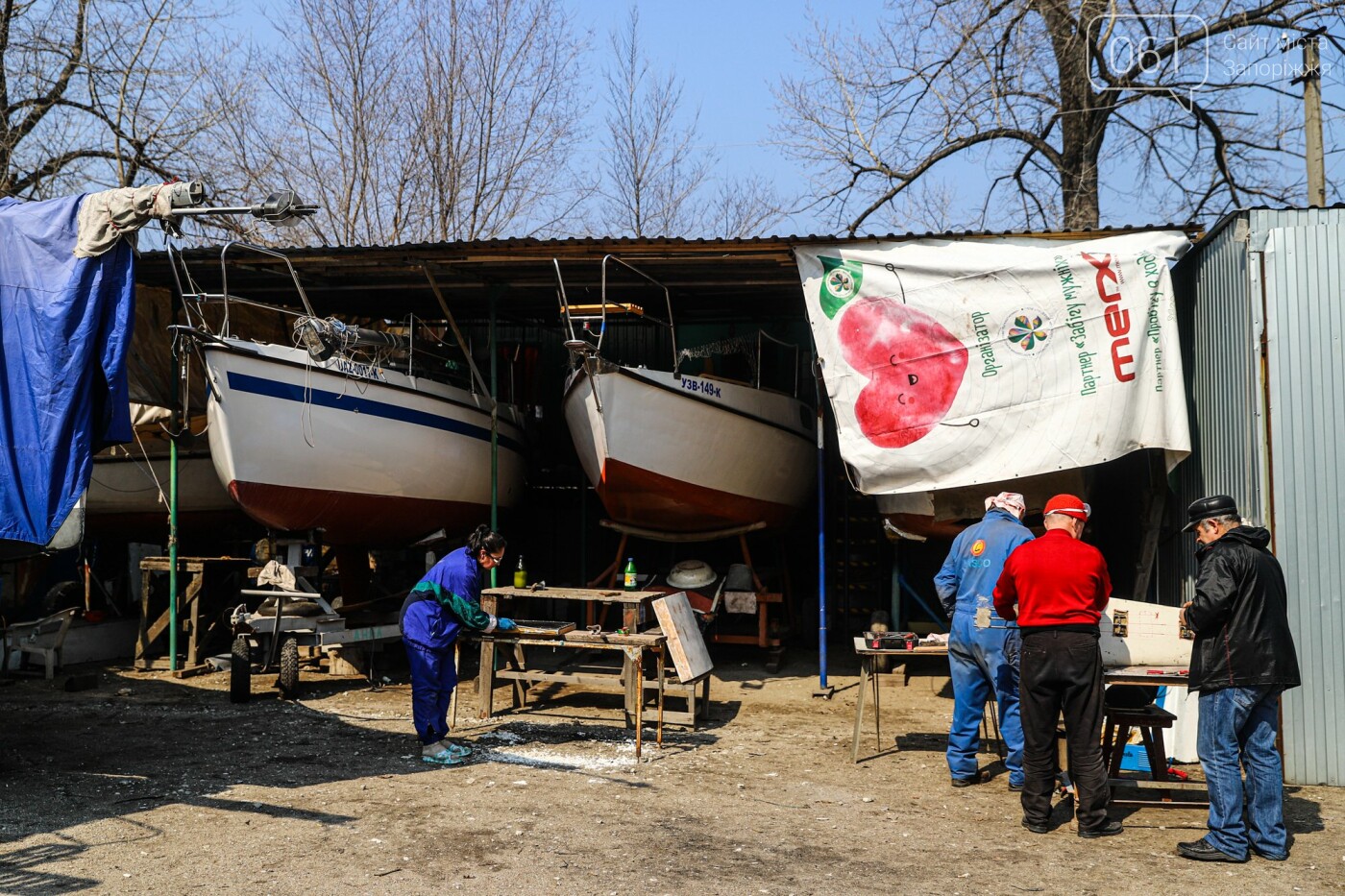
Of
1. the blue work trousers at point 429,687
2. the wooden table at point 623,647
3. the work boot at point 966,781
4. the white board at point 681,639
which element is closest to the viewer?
the work boot at point 966,781

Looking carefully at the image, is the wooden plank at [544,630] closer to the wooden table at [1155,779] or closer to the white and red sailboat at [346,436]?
the white and red sailboat at [346,436]

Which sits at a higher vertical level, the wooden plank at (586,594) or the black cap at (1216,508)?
the black cap at (1216,508)

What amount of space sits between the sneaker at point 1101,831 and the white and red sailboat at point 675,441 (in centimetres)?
532

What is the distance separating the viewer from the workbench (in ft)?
23.7

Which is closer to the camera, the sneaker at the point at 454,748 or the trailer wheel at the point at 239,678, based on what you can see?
the sneaker at the point at 454,748

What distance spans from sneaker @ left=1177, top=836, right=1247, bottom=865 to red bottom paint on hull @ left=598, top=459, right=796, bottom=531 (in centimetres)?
593

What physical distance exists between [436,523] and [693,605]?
3077 millimetres

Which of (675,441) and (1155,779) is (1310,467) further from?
(675,441)

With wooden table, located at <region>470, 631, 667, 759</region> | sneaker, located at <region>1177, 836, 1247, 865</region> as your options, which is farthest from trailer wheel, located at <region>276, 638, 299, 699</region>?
sneaker, located at <region>1177, 836, 1247, 865</region>

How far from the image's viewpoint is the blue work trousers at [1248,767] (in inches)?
192

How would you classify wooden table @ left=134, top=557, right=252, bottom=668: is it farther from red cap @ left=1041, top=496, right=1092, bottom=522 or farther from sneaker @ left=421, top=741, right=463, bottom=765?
red cap @ left=1041, top=496, right=1092, bottom=522

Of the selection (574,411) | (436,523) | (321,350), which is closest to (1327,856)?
(574,411)

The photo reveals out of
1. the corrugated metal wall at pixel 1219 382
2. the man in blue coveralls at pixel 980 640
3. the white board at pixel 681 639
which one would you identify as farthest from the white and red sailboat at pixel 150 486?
the corrugated metal wall at pixel 1219 382

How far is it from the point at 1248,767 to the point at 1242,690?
40cm
